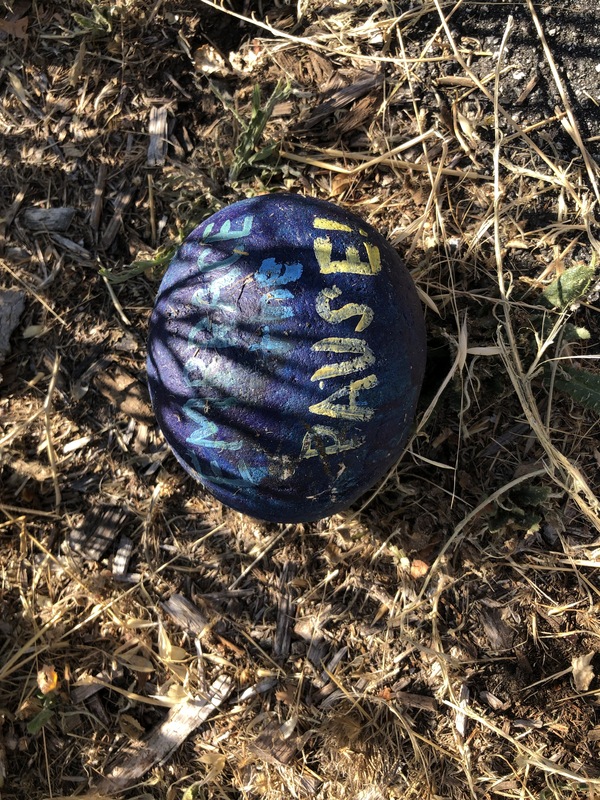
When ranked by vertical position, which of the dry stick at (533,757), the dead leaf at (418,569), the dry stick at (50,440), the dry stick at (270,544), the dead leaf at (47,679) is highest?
the dry stick at (50,440)

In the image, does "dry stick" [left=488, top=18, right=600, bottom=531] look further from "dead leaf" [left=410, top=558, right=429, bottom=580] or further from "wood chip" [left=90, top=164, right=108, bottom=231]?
"wood chip" [left=90, top=164, right=108, bottom=231]

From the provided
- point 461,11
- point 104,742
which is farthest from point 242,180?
point 104,742

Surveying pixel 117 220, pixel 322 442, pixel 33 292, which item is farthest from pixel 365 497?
pixel 33 292

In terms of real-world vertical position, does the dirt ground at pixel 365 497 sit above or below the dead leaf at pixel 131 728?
above

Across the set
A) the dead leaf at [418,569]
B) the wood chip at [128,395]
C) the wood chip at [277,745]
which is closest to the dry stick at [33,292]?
the wood chip at [128,395]

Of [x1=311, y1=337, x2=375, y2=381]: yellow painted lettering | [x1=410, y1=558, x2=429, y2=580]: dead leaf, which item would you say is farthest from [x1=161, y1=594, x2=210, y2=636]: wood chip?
[x1=311, y1=337, x2=375, y2=381]: yellow painted lettering

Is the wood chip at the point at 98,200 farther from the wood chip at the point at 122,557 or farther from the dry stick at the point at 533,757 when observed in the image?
the dry stick at the point at 533,757
